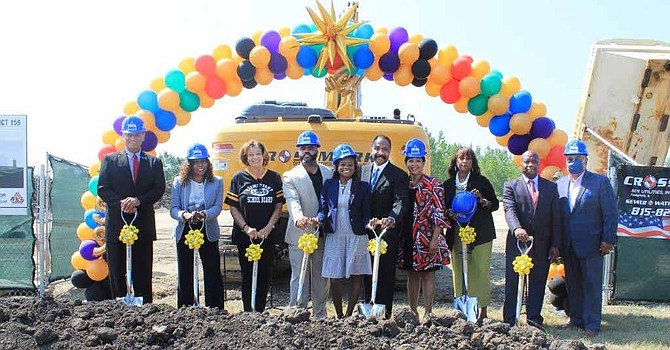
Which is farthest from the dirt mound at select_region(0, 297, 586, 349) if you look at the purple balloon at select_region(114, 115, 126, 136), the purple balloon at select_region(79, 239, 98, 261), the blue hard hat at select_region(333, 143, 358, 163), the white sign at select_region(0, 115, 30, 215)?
the purple balloon at select_region(114, 115, 126, 136)

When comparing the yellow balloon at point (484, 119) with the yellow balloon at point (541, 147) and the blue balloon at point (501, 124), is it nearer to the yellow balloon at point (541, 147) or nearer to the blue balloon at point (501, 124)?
the blue balloon at point (501, 124)

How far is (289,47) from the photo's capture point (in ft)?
26.6

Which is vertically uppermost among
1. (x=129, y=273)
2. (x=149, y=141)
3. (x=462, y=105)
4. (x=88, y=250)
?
(x=462, y=105)

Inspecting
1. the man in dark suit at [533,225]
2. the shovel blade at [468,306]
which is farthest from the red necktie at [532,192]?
the shovel blade at [468,306]

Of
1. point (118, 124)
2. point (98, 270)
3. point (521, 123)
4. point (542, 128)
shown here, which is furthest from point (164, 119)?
point (542, 128)

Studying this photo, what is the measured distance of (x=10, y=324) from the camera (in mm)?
4199

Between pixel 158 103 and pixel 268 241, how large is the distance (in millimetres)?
3192

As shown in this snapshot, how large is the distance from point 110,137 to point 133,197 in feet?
8.25

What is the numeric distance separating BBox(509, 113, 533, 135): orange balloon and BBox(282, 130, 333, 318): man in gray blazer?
10.6 ft

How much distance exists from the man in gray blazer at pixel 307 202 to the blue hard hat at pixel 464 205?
1102 mm

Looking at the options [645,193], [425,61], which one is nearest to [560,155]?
[645,193]

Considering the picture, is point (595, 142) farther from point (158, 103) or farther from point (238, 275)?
point (158, 103)

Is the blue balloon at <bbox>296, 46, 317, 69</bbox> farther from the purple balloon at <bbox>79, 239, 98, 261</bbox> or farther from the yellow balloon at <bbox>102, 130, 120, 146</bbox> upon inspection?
the purple balloon at <bbox>79, 239, 98, 261</bbox>

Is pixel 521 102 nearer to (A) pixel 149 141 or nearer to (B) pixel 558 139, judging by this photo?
(B) pixel 558 139
